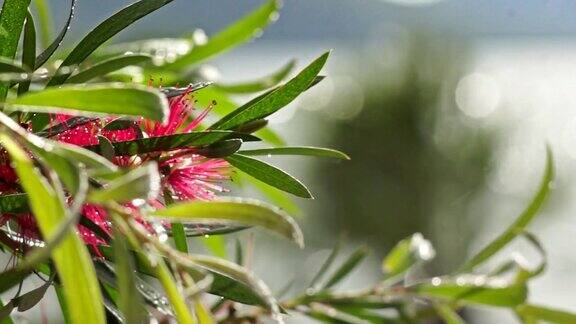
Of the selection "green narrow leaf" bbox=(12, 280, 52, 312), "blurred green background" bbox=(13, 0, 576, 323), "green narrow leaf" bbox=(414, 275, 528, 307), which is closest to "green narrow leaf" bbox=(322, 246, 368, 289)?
"green narrow leaf" bbox=(414, 275, 528, 307)

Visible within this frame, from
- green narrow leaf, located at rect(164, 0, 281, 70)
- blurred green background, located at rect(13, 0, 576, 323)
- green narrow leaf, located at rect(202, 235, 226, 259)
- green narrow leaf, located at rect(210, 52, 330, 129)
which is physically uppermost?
blurred green background, located at rect(13, 0, 576, 323)

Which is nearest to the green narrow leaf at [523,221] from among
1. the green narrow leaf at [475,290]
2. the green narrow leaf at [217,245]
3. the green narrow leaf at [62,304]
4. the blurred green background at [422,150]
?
the green narrow leaf at [475,290]

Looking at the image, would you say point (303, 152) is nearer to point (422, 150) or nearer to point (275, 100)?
point (275, 100)

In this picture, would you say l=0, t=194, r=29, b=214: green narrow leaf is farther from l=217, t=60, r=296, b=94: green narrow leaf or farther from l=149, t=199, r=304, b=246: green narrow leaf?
l=217, t=60, r=296, b=94: green narrow leaf

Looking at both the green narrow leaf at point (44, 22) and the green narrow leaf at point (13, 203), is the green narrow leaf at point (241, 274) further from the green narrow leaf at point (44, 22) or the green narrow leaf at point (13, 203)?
the green narrow leaf at point (44, 22)

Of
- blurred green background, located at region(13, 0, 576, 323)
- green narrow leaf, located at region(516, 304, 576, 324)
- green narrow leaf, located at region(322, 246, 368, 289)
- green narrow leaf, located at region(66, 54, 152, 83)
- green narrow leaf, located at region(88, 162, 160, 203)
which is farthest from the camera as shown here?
blurred green background, located at region(13, 0, 576, 323)

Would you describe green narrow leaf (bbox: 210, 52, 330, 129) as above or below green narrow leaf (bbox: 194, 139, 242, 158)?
above

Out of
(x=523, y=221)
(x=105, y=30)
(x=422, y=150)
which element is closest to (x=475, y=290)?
(x=523, y=221)

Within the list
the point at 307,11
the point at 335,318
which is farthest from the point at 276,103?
the point at 307,11

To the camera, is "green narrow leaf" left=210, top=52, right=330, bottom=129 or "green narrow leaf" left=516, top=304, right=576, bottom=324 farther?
"green narrow leaf" left=516, top=304, right=576, bottom=324
